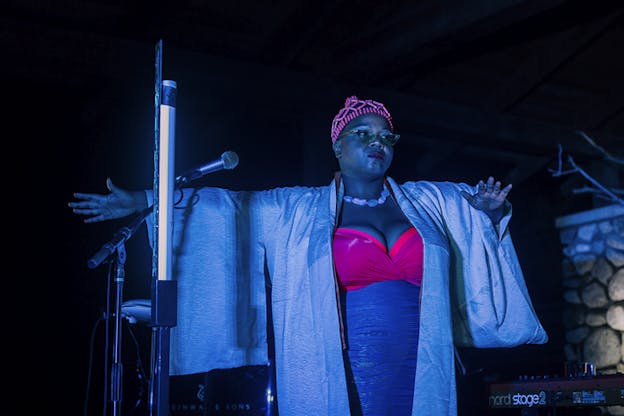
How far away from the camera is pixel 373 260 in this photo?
2.68 metres

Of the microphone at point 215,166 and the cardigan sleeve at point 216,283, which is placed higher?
the microphone at point 215,166

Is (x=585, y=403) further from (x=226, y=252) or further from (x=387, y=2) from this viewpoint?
(x=387, y=2)

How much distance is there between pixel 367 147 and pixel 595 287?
474cm

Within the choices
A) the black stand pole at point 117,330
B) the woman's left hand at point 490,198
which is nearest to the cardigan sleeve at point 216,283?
the black stand pole at point 117,330

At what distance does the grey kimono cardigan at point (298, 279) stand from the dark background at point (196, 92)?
67.8 inches

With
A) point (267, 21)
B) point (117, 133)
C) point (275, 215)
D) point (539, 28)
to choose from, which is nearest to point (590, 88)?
point (539, 28)

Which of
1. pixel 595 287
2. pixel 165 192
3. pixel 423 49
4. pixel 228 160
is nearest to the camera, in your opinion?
pixel 165 192

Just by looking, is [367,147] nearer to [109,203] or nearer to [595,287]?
[109,203]

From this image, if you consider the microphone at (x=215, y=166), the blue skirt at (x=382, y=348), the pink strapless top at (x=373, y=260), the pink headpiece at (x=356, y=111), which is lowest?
the blue skirt at (x=382, y=348)

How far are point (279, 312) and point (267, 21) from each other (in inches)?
112

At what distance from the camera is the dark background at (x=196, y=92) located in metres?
4.80

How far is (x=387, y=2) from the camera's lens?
201 inches

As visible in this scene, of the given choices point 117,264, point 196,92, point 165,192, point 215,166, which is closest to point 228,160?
point 215,166

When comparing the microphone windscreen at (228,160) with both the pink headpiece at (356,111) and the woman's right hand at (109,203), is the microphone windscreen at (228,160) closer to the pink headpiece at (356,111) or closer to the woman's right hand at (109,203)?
the woman's right hand at (109,203)
